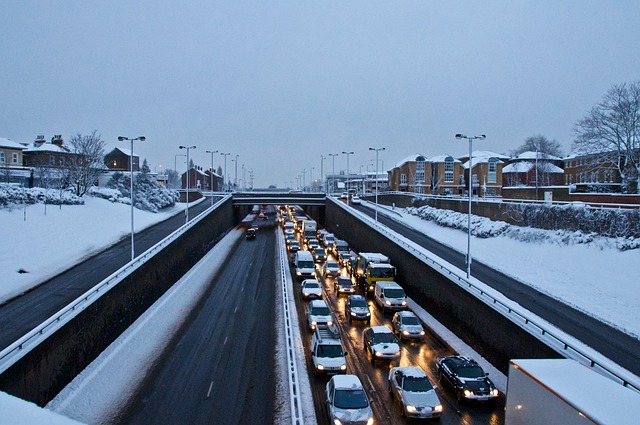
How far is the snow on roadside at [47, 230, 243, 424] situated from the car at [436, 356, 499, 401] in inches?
470

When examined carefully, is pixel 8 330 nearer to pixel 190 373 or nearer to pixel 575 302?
pixel 190 373

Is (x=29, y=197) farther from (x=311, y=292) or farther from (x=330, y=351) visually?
(x=330, y=351)

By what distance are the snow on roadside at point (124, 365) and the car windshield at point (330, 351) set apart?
7281mm

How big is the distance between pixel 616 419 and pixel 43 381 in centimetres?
1687

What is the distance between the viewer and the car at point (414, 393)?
46.7 feet

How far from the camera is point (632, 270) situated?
2288cm

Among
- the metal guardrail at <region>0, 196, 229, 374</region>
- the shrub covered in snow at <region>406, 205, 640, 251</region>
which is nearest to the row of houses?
the shrub covered in snow at <region>406, 205, 640, 251</region>

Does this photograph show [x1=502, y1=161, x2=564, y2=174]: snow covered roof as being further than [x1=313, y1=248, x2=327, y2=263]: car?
Yes

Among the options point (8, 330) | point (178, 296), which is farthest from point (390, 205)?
point (8, 330)

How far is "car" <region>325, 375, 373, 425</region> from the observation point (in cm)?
1334

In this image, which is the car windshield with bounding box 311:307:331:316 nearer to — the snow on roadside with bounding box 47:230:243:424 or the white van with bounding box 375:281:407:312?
the white van with bounding box 375:281:407:312

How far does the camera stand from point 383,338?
19953 mm

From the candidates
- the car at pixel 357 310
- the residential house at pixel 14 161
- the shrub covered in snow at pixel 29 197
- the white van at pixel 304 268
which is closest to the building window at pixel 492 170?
the white van at pixel 304 268

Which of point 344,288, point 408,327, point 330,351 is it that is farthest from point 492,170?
point 330,351
